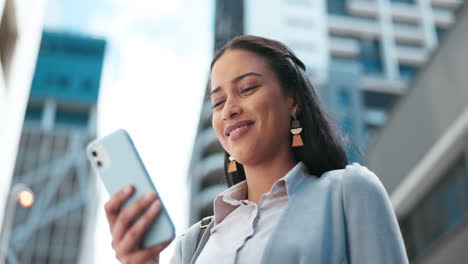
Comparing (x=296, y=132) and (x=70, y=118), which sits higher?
(x=296, y=132)

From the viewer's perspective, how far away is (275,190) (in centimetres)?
187

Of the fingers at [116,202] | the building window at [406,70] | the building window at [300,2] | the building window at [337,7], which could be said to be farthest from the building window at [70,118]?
the fingers at [116,202]

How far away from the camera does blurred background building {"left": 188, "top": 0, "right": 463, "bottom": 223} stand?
47031mm

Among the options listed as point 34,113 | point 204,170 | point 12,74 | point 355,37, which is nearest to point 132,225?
point 12,74

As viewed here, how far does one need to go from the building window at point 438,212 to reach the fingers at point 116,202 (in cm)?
936

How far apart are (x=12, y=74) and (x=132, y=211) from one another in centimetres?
277

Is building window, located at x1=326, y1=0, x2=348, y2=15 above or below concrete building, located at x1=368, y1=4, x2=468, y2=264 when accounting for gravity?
above

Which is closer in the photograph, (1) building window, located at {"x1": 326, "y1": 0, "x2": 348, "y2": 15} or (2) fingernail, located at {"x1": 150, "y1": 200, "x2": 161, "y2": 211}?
(2) fingernail, located at {"x1": 150, "y1": 200, "x2": 161, "y2": 211}

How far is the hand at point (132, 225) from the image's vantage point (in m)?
1.59

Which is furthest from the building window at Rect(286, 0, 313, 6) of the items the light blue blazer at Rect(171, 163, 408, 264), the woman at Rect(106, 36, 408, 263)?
the light blue blazer at Rect(171, 163, 408, 264)

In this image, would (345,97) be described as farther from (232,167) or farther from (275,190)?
(275,190)

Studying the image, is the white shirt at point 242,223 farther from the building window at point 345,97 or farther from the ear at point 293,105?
the building window at point 345,97

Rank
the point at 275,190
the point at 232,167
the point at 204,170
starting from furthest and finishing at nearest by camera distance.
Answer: the point at 204,170 → the point at 232,167 → the point at 275,190

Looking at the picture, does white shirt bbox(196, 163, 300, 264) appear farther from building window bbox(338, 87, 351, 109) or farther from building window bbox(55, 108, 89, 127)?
building window bbox(55, 108, 89, 127)
